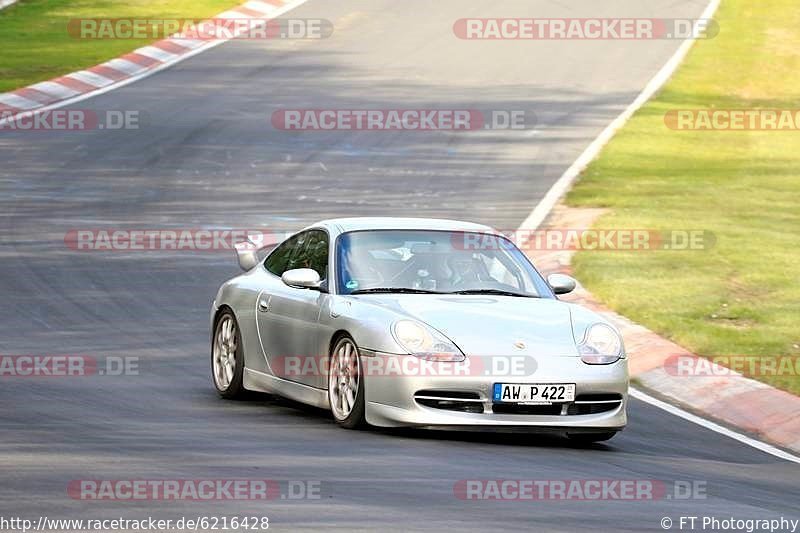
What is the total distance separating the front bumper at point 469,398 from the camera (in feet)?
35.0

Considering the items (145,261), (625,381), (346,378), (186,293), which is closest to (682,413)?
(625,381)

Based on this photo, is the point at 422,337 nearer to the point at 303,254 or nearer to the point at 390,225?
the point at 390,225

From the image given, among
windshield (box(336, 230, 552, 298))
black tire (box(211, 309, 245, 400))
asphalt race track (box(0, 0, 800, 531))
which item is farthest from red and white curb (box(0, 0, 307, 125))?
windshield (box(336, 230, 552, 298))

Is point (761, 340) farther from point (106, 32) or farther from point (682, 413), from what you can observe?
point (106, 32)

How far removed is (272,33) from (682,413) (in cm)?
2710

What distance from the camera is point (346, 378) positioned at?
11102 mm

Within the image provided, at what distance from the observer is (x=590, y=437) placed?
11.1 meters
